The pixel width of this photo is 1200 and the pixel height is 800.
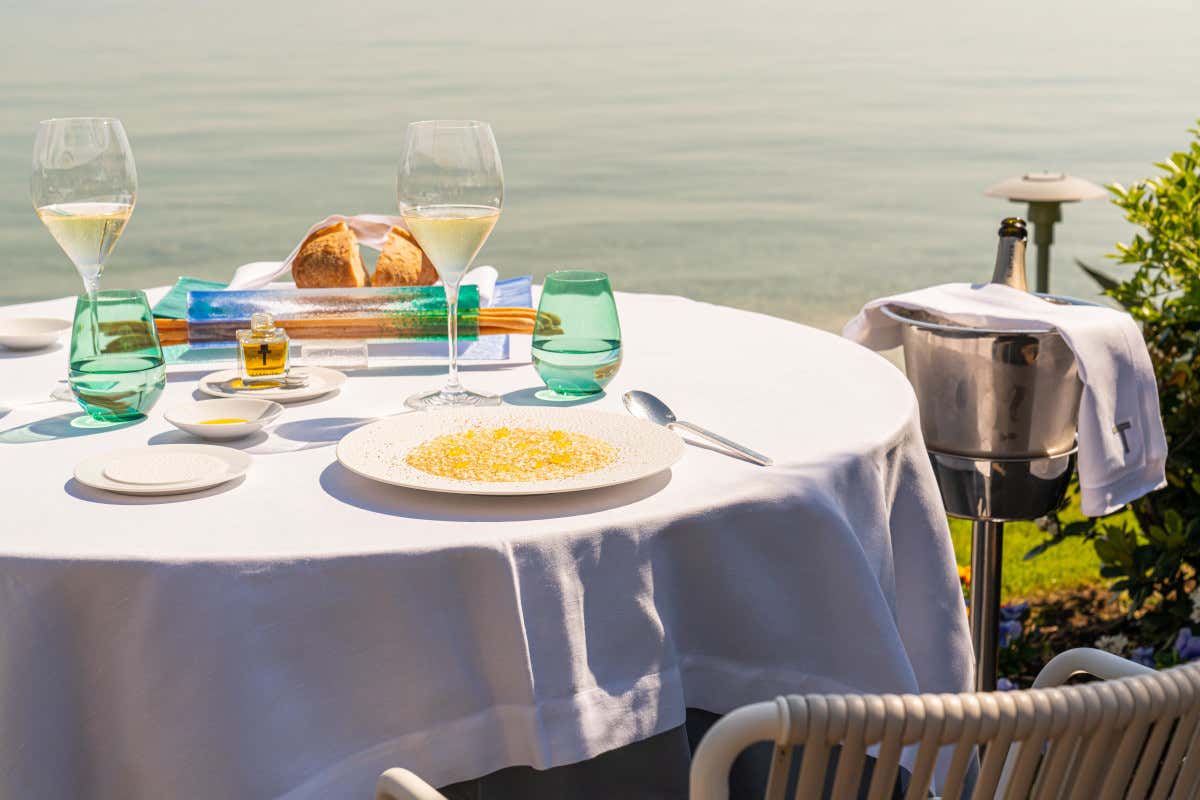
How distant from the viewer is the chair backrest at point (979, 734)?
852 millimetres

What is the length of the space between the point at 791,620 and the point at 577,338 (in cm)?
55

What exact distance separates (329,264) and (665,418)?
95 centimetres

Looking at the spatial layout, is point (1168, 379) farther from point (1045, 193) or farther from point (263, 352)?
point (1045, 193)

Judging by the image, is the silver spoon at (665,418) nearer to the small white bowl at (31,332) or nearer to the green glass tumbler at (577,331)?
the green glass tumbler at (577,331)

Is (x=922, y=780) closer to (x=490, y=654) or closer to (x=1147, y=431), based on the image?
A: (x=490, y=654)

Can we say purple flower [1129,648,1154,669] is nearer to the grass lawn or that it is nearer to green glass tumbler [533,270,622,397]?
the grass lawn

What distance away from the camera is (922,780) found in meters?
0.91

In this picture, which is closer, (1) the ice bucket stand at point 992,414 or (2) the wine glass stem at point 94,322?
(2) the wine glass stem at point 94,322

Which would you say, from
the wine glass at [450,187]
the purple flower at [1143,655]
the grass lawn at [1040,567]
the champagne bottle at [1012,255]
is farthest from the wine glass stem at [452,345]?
the grass lawn at [1040,567]

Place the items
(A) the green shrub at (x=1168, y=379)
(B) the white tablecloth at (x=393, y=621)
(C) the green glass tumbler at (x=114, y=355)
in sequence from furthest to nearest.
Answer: (A) the green shrub at (x=1168, y=379), (C) the green glass tumbler at (x=114, y=355), (B) the white tablecloth at (x=393, y=621)

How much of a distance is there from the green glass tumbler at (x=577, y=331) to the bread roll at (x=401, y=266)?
2.00ft

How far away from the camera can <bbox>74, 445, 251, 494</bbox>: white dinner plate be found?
Result: 1.31 metres

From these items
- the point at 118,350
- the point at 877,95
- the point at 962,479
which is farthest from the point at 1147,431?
the point at 877,95

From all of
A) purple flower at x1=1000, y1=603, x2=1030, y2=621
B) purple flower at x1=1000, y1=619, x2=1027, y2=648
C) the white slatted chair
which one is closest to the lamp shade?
purple flower at x1=1000, y1=603, x2=1030, y2=621
